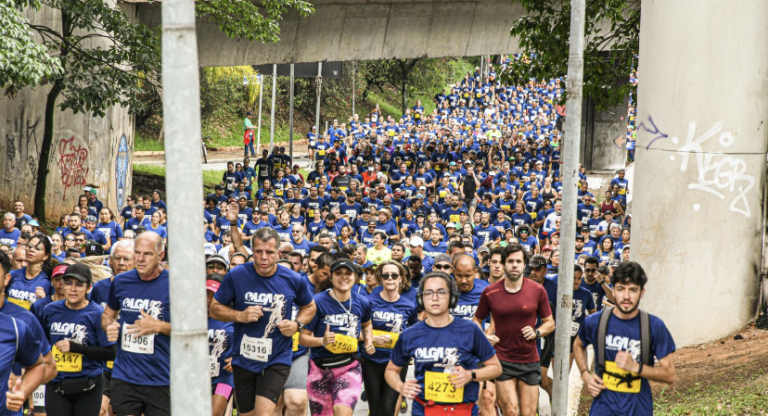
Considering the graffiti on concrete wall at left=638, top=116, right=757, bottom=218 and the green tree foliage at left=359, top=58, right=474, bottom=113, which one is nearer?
the graffiti on concrete wall at left=638, top=116, right=757, bottom=218

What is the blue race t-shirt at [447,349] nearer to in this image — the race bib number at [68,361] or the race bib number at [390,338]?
the race bib number at [390,338]

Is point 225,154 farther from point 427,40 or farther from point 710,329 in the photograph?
point 710,329

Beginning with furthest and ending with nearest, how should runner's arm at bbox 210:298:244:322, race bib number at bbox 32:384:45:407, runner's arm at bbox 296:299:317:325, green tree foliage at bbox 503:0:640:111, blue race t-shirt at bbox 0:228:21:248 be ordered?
blue race t-shirt at bbox 0:228:21:248 < green tree foliage at bbox 503:0:640:111 < race bib number at bbox 32:384:45:407 < runner's arm at bbox 296:299:317:325 < runner's arm at bbox 210:298:244:322

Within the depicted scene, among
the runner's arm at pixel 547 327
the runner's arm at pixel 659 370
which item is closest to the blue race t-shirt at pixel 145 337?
the runner's arm at pixel 659 370

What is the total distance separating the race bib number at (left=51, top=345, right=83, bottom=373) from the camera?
831 centimetres

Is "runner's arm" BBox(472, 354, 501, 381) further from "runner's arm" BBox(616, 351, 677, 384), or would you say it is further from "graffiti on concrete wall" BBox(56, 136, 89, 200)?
"graffiti on concrete wall" BBox(56, 136, 89, 200)

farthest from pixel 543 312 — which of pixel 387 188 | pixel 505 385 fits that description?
pixel 387 188

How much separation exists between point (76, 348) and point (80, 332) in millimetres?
142

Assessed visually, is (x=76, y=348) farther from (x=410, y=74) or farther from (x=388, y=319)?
(x=410, y=74)

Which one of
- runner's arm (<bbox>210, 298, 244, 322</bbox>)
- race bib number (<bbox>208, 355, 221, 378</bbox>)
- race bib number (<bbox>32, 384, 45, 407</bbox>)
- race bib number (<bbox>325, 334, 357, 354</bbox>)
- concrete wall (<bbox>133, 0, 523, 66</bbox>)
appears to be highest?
concrete wall (<bbox>133, 0, 523, 66</bbox>)

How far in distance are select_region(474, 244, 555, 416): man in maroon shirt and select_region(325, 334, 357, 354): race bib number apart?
3.88 feet

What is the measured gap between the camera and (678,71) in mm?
12164

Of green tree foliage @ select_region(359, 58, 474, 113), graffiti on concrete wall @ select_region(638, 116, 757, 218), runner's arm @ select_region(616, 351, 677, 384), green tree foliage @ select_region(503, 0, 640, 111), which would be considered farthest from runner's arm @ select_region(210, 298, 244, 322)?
green tree foliage @ select_region(359, 58, 474, 113)

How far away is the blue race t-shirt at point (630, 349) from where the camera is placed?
6.82m
